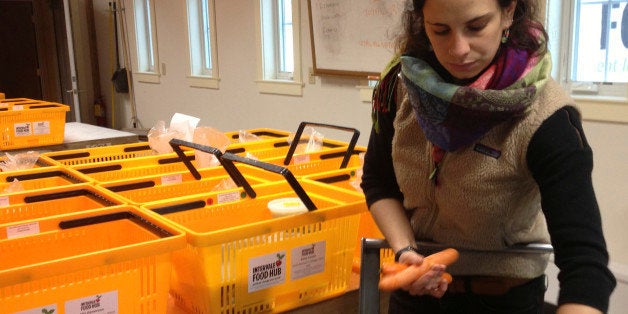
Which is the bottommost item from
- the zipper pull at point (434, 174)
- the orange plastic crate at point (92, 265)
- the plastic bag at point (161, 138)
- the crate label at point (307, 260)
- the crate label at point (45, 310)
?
the crate label at point (307, 260)

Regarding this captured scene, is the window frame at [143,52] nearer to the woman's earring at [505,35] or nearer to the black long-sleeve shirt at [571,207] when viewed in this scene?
the woman's earring at [505,35]

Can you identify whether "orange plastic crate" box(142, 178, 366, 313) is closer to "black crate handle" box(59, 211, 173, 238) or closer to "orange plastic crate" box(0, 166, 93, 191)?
"black crate handle" box(59, 211, 173, 238)

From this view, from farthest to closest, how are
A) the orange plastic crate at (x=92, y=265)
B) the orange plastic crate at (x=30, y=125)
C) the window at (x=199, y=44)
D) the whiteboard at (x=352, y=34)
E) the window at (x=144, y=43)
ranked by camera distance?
the window at (x=144, y=43), the window at (x=199, y=44), the whiteboard at (x=352, y=34), the orange plastic crate at (x=30, y=125), the orange plastic crate at (x=92, y=265)

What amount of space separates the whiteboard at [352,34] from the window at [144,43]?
2.97m

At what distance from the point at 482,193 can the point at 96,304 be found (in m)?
0.76

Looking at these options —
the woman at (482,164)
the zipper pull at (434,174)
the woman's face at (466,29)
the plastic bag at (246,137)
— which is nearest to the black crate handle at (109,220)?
the woman at (482,164)

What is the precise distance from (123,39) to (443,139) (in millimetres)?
6934

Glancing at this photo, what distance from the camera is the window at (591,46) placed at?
3.06 meters

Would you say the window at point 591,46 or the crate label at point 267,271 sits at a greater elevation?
the window at point 591,46

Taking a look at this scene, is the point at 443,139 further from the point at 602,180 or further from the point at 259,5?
the point at 259,5

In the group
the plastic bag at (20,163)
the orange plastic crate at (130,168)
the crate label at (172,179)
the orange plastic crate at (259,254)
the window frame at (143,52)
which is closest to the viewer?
the orange plastic crate at (259,254)

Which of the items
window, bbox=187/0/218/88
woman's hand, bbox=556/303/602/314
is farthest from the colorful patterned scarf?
window, bbox=187/0/218/88

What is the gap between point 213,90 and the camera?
19.7 ft

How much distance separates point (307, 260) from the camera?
4.85 feet
